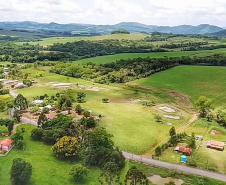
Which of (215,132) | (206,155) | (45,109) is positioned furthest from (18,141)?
(215,132)

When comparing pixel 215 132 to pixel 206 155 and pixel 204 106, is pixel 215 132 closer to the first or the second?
pixel 204 106

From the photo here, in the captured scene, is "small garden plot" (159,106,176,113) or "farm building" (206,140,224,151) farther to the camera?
"small garden plot" (159,106,176,113)

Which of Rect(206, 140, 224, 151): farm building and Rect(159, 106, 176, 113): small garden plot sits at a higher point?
Rect(206, 140, 224, 151): farm building

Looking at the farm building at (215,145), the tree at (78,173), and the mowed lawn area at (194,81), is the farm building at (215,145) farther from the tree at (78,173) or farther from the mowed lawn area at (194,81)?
the mowed lawn area at (194,81)

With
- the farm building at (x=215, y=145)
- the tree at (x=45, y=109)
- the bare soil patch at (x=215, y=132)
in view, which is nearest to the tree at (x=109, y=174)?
the farm building at (x=215, y=145)

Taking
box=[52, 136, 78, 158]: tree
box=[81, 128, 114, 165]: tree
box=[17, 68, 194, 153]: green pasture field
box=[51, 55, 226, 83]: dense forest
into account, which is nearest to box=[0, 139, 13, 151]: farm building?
box=[52, 136, 78, 158]: tree

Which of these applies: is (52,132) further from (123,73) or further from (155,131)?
(123,73)

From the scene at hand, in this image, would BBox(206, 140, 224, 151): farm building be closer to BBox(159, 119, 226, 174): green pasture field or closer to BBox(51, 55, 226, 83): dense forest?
BBox(159, 119, 226, 174): green pasture field
